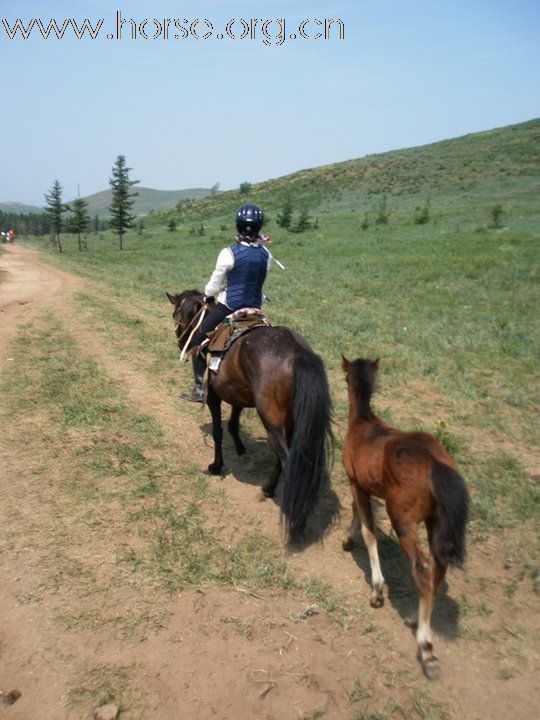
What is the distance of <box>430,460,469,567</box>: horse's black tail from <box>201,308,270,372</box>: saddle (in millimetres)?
2890

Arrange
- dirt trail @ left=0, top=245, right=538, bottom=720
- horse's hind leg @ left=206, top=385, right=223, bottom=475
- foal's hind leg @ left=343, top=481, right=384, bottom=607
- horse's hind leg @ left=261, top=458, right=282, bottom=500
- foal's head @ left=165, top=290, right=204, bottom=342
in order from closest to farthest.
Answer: dirt trail @ left=0, top=245, right=538, bottom=720 < foal's hind leg @ left=343, top=481, right=384, bottom=607 < horse's hind leg @ left=261, top=458, right=282, bottom=500 < horse's hind leg @ left=206, top=385, right=223, bottom=475 < foal's head @ left=165, top=290, right=204, bottom=342

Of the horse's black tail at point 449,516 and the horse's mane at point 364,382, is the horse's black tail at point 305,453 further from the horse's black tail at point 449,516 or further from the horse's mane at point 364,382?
the horse's black tail at point 449,516

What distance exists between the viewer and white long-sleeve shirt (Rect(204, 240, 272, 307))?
5617 mm

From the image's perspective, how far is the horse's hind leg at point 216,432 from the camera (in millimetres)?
5875

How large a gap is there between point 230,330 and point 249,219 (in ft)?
4.13

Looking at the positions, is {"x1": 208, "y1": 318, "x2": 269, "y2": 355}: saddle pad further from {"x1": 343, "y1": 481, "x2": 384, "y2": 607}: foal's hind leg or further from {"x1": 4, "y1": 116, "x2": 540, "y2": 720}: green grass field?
{"x1": 343, "y1": 481, "x2": 384, "y2": 607}: foal's hind leg

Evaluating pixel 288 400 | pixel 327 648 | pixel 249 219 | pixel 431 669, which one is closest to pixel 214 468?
pixel 288 400

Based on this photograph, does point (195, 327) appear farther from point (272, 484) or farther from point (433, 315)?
point (433, 315)

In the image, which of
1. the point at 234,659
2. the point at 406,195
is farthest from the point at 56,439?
the point at 406,195

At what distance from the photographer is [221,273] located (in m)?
5.73

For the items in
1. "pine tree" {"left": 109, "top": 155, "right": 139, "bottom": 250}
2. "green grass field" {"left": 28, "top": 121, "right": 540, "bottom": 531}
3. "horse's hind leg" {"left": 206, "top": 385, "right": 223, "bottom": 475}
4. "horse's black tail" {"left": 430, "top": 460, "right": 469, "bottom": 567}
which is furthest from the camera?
"pine tree" {"left": 109, "top": 155, "right": 139, "bottom": 250}

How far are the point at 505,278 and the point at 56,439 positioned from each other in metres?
15.3

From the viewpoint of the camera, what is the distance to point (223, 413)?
7.76 meters

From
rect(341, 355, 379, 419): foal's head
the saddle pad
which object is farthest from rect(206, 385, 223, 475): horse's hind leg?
rect(341, 355, 379, 419): foal's head
